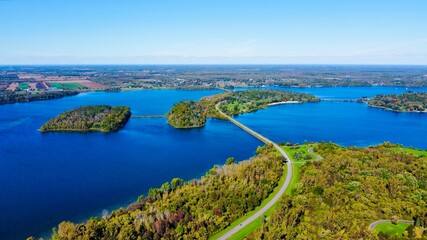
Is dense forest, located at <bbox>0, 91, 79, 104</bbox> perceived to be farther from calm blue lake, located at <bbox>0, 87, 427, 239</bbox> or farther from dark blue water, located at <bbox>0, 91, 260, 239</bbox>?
dark blue water, located at <bbox>0, 91, 260, 239</bbox>

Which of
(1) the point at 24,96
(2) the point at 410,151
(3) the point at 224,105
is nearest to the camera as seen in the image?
(2) the point at 410,151

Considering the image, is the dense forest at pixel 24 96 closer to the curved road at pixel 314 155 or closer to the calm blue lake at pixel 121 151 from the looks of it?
the calm blue lake at pixel 121 151

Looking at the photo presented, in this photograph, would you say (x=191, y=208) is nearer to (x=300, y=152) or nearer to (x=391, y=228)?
(x=391, y=228)

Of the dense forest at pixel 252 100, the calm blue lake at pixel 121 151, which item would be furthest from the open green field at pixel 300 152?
the dense forest at pixel 252 100

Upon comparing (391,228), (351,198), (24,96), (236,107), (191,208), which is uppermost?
(24,96)

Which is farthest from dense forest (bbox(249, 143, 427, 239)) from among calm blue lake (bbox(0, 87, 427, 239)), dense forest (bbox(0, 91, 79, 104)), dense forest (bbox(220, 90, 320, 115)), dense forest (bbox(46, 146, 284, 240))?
dense forest (bbox(0, 91, 79, 104))

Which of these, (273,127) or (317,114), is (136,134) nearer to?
(273,127)

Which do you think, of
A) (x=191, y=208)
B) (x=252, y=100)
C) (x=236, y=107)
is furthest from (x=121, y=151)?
(x=252, y=100)
